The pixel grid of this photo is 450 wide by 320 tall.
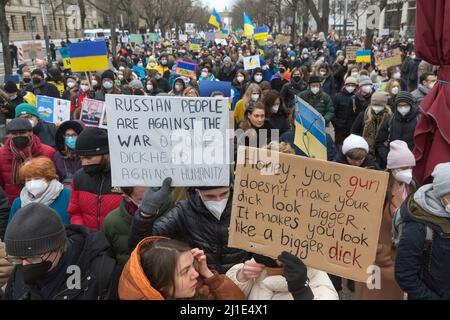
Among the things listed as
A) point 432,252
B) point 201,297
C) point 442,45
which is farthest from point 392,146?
point 201,297

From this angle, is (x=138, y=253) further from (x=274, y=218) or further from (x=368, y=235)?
(x=368, y=235)

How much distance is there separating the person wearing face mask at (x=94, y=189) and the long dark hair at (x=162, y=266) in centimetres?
138

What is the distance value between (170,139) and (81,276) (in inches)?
36.3

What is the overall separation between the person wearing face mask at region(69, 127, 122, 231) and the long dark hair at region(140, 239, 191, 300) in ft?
4.51

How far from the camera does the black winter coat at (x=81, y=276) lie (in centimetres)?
211

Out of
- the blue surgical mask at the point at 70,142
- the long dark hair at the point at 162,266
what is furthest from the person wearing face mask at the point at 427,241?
the blue surgical mask at the point at 70,142

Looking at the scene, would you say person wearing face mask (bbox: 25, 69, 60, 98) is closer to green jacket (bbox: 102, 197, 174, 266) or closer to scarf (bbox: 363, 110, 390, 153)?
scarf (bbox: 363, 110, 390, 153)

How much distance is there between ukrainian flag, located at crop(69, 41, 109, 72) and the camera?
7715 millimetres

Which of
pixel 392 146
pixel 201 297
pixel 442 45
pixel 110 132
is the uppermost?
pixel 442 45

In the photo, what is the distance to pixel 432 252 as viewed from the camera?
7.50 feet

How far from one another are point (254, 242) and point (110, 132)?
1.10 meters

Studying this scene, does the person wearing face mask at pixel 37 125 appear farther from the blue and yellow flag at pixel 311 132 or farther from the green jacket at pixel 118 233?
the blue and yellow flag at pixel 311 132

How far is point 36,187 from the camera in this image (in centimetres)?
314

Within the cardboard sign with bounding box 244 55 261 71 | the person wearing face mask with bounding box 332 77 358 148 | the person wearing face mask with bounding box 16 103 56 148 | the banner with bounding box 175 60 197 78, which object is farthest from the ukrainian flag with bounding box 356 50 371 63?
the person wearing face mask with bounding box 16 103 56 148
